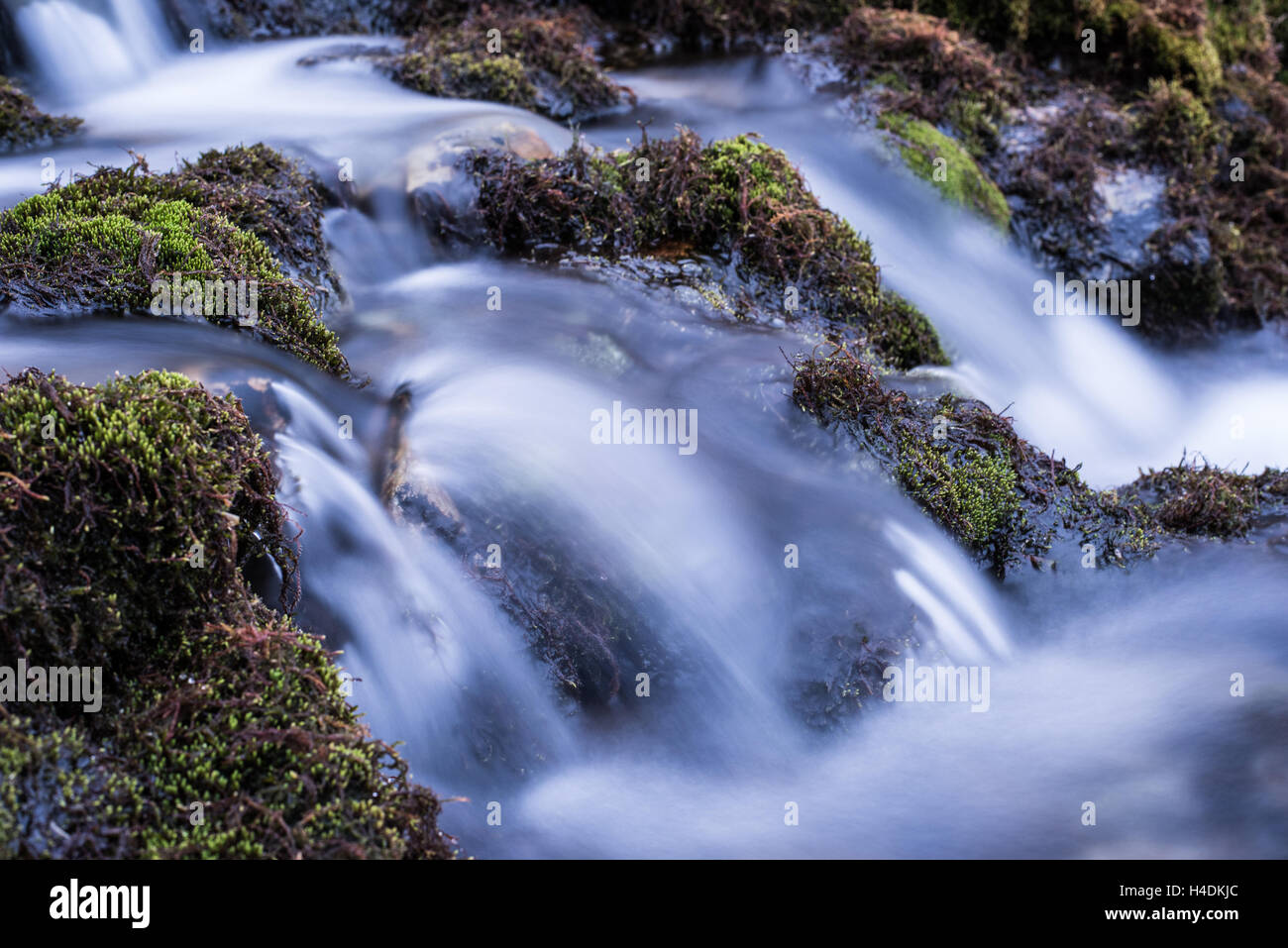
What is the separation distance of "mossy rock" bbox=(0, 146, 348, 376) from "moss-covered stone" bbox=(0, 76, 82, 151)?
Answer: 1.76 m

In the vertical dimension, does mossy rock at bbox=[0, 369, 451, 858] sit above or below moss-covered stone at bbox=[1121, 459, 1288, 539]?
below

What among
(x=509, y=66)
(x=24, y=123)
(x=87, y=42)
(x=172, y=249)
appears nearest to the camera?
(x=172, y=249)

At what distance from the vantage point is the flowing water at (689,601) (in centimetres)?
481

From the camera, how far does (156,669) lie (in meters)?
4.19

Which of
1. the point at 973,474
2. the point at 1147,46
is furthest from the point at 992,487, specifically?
the point at 1147,46

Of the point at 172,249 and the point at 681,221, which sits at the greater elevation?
the point at 681,221

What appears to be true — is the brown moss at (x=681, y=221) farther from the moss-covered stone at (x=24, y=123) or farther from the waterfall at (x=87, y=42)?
the waterfall at (x=87, y=42)

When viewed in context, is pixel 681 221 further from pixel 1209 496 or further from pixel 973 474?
pixel 1209 496

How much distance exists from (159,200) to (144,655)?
11.9 ft

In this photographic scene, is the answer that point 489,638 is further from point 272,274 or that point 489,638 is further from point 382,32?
point 382,32

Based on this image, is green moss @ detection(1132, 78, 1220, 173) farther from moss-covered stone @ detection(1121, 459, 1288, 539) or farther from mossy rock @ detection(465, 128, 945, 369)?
mossy rock @ detection(465, 128, 945, 369)

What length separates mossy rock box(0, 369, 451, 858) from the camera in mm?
3664

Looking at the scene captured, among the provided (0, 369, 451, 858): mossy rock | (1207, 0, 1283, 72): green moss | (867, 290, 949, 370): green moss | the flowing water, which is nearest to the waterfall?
the flowing water

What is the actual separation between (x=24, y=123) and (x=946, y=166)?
327 inches
